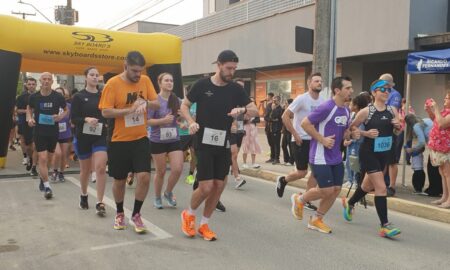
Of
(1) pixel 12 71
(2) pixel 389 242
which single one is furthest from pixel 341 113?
(1) pixel 12 71

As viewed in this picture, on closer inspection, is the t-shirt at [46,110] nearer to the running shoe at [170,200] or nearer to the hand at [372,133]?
the running shoe at [170,200]

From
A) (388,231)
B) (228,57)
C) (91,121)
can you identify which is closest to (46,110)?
(91,121)

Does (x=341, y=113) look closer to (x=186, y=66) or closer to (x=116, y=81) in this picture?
(x=116, y=81)

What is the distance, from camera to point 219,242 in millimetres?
4941

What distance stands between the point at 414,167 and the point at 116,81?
205 inches

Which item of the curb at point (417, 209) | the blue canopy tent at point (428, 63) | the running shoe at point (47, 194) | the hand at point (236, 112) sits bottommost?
the curb at point (417, 209)

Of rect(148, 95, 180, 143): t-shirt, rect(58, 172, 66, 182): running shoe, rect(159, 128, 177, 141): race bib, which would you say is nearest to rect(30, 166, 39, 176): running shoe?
rect(58, 172, 66, 182): running shoe

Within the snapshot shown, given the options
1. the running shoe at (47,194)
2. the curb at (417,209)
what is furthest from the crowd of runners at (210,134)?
the running shoe at (47,194)

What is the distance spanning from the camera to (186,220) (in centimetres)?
507

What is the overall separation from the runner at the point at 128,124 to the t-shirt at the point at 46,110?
2826 millimetres

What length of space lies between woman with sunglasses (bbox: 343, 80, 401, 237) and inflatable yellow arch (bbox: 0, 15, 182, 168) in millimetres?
6146

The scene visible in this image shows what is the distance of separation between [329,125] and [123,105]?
2.28 m

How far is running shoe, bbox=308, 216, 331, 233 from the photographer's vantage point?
541 cm

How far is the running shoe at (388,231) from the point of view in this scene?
16.7ft
